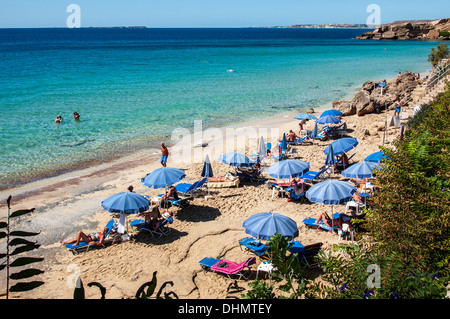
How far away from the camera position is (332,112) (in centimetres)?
2320

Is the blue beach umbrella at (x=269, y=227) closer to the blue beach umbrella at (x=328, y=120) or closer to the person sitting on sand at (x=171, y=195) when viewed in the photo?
the person sitting on sand at (x=171, y=195)

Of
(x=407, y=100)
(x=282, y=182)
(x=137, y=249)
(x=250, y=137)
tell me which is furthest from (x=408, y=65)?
(x=137, y=249)

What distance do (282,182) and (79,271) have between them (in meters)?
8.56

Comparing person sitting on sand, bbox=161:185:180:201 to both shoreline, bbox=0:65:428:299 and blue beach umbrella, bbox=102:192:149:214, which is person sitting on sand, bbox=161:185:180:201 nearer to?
shoreline, bbox=0:65:428:299

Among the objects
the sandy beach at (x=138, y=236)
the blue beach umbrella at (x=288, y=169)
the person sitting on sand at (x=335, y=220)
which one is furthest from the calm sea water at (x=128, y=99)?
the person sitting on sand at (x=335, y=220)

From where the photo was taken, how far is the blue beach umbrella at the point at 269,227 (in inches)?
368

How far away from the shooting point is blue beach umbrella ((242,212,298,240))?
368 inches

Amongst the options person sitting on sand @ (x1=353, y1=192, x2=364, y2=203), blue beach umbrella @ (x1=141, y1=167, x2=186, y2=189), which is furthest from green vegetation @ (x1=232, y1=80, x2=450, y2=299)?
blue beach umbrella @ (x1=141, y1=167, x2=186, y2=189)

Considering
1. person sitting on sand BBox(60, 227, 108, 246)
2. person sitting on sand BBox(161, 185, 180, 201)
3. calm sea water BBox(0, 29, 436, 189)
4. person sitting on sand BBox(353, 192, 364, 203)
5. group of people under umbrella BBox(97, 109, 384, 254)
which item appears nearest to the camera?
group of people under umbrella BBox(97, 109, 384, 254)

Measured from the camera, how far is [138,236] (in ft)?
38.3

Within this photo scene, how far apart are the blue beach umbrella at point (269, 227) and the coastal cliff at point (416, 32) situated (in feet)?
408

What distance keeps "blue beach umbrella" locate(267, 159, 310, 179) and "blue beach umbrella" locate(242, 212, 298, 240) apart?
407 cm
